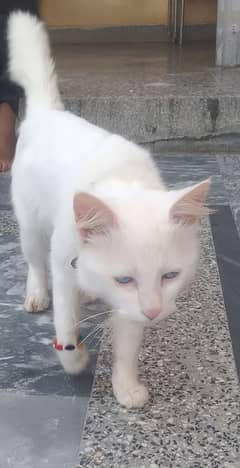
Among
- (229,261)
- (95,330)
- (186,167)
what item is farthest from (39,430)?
(186,167)

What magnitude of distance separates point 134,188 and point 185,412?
1.71 feet

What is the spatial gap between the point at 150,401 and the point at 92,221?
20.4 inches

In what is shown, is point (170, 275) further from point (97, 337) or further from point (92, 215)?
point (97, 337)

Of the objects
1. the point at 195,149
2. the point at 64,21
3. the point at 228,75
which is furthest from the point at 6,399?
the point at 64,21

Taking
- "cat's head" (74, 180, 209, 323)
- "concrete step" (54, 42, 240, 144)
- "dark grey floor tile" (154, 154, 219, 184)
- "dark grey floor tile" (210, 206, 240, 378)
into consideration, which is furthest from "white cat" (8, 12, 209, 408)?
"concrete step" (54, 42, 240, 144)

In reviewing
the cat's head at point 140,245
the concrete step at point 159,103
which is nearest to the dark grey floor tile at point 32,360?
the cat's head at point 140,245

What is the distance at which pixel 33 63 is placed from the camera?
6.81ft

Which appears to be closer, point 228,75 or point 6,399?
point 6,399

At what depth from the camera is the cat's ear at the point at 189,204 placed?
48.6 inches

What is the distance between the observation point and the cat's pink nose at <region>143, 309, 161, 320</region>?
4.03 feet

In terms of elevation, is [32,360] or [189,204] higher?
[189,204]

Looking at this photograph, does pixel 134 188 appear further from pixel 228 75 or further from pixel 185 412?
pixel 228 75

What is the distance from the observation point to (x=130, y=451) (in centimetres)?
139

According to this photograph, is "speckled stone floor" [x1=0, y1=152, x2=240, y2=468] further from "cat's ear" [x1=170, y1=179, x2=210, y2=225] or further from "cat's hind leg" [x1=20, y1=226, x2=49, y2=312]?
"cat's ear" [x1=170, y1=179, x2=210, y2=225]
